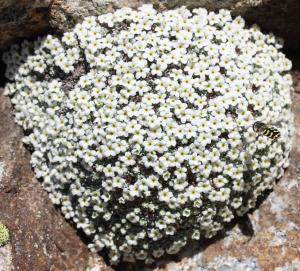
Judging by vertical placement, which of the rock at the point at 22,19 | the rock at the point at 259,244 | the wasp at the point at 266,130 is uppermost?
the rock at the point at 22,19

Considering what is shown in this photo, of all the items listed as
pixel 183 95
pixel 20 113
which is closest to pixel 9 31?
pixel 20 113

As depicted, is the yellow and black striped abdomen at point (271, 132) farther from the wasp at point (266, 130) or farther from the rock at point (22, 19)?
the rock at point (22, 19)

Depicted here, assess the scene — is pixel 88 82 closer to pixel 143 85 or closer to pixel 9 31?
pixel 143 85

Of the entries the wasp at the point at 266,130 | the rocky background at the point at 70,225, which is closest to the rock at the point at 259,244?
the rocky background at the point at 70,225

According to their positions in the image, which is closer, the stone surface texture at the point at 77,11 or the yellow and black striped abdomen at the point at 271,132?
the yellow and black striped abdomen at the point at 271,132

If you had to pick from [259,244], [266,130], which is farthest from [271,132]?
[259,244]

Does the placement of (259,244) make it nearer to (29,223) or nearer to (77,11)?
(29,223)

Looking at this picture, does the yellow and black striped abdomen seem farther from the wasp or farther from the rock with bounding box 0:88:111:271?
the rock with bounding box 0:88:111:271

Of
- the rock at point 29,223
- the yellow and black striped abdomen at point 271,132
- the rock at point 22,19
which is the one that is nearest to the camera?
the yellow and black striped abdomen at point 271,132
